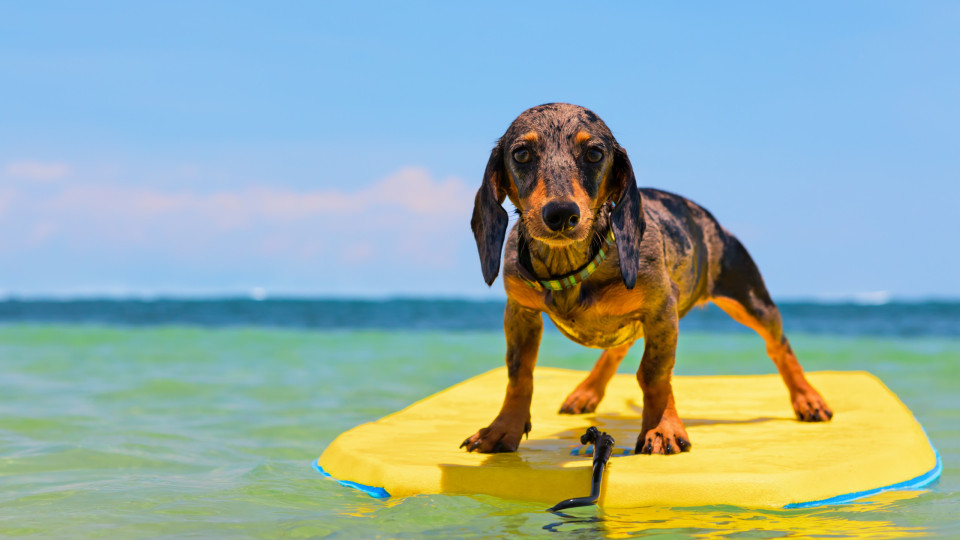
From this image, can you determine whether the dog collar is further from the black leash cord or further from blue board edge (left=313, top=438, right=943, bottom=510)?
blue board edge (left=313, top=438, right=943, bottom=510)

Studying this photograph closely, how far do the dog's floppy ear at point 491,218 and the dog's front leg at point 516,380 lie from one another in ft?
1.33

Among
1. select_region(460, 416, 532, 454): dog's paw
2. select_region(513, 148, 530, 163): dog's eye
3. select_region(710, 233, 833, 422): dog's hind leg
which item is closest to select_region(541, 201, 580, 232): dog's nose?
select_region(513, 148, 530, 163): dog's eye

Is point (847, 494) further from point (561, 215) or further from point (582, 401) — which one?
point (582, 401)

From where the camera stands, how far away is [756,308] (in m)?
4.59

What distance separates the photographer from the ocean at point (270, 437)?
297 centimetres

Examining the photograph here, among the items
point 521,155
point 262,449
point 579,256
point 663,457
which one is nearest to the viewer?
point 521,155

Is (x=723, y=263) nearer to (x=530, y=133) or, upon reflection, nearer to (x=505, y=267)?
(x=505, y=267)

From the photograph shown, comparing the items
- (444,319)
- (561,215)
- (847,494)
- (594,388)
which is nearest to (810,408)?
(594,388)

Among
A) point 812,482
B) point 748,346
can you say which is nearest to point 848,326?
point 748,346

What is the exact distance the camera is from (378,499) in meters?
3.36

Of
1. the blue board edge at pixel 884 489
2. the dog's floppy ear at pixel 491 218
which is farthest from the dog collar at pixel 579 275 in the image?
the blue board edge at pixel 884 489

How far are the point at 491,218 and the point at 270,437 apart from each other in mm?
2880

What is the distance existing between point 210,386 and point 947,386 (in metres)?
7.04

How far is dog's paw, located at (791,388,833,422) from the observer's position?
15.5ft
